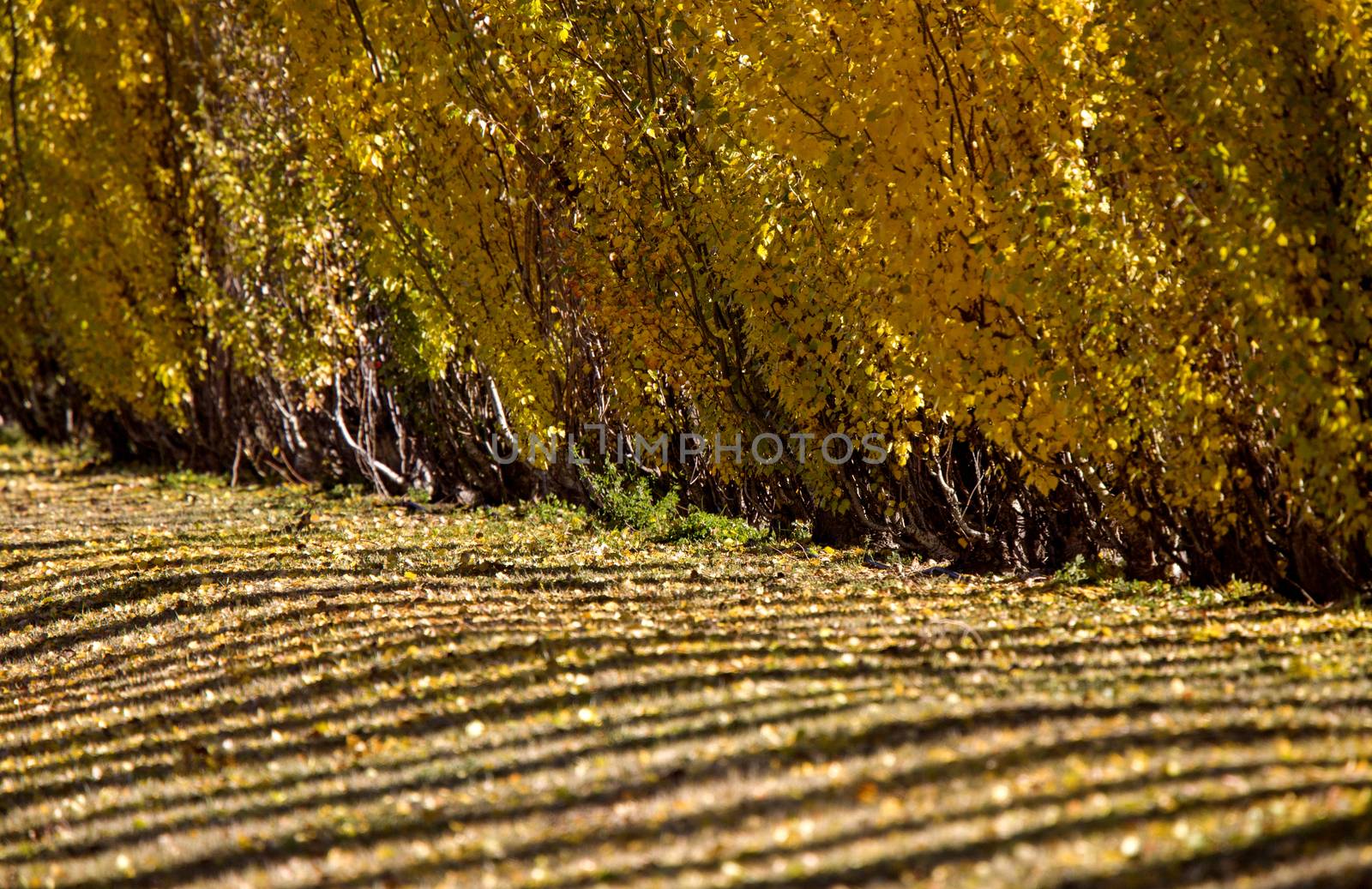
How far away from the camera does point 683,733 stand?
4.03m

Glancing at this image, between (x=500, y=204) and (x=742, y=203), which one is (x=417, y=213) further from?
(x=742, y=203)

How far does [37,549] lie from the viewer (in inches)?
382

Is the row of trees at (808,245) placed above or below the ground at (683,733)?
above

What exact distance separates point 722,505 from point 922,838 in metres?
6.49

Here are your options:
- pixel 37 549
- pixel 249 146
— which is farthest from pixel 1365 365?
pixel 249 146

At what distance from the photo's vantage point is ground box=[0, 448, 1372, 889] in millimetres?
3148

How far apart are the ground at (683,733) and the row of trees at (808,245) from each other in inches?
28.5

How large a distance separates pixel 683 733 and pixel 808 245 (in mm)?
3877

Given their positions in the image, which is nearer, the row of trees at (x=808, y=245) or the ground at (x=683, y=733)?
the ground at (x=683, y=733)

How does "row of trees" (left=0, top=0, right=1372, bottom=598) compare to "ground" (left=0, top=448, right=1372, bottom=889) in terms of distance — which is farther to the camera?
"row of trees" (left=0, top=0, right=1372, bottom=598)

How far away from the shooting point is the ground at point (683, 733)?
315cm

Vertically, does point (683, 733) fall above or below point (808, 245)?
below

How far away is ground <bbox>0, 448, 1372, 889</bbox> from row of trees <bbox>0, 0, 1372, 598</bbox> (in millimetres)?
724

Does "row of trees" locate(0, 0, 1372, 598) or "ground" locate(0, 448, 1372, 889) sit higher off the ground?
"row of trees" locate(0, 0, 1372, 598)
